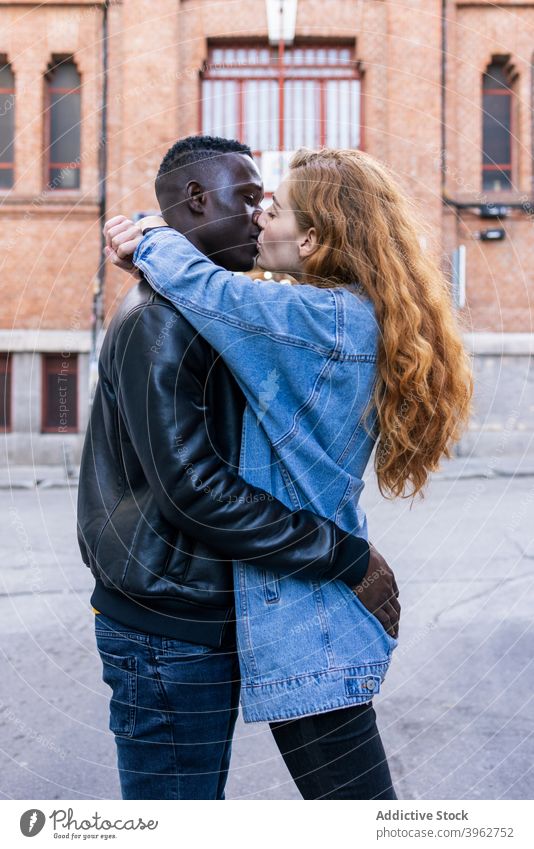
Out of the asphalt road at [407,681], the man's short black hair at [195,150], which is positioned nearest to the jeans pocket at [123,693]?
the man's short black hair at [195,150]

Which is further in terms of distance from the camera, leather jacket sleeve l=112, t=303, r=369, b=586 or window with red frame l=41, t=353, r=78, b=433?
window with red frame l=41, t=353, r=78, b=433

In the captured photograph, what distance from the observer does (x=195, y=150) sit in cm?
172

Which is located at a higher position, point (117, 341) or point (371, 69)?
point (371, 69)

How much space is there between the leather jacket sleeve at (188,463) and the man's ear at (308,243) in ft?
0.98

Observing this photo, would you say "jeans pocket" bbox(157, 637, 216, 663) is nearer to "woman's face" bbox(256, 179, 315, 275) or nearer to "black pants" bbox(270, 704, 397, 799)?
"black pants" bbox(270, 704, 397, 799)

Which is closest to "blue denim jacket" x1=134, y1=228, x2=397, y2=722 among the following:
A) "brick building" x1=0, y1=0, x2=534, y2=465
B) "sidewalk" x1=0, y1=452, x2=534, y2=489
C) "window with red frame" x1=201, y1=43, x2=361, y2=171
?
"window with red frame" x1=201, y1=43, x2=361, y2=171

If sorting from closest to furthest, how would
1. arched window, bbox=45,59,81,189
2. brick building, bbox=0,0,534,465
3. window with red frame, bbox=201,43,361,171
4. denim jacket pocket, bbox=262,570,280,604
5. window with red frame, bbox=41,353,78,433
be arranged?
denim jacket pocket, bbox=262,570,280,604 < window with red frame, bbox=201,43,361,171 < brick building, bbox=0,0,534,465 < arched window, bbox=45,59,81,189 < window with red frame, bbox=41,353,78,433

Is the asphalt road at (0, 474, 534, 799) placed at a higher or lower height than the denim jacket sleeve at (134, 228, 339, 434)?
lower

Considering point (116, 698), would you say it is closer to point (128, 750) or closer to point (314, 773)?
point (128, 750)

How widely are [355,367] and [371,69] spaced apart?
12.4 meters

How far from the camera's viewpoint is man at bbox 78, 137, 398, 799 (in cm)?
144

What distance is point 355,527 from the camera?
1.63 metres

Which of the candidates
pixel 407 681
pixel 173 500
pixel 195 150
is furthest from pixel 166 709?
pixel 407 681

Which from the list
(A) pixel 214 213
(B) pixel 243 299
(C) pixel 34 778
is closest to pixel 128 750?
(B) pixel 243 299
